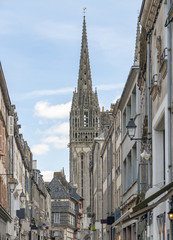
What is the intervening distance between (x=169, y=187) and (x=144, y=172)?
48.7ft

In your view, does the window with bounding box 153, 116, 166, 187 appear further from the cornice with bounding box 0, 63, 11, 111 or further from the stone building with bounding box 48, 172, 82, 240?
the stone building with bounding box 48, 172, 82, 240

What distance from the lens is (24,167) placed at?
2611 inches

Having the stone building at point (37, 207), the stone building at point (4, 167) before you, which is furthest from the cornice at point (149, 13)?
the stone building at point (37, 207)

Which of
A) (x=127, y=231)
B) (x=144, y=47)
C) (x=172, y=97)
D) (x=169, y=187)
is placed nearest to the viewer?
(x=169, y=187)

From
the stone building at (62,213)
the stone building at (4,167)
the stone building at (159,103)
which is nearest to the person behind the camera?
the stone building at (159,103)

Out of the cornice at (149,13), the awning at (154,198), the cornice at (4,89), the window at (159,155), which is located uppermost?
the cornice at (4,89)

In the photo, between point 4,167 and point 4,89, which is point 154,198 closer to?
point 4,89

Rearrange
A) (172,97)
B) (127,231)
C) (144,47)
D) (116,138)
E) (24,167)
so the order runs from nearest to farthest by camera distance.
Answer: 1. (172,97)
2. (144,47)
3. (127,231)
4. (116,138)
5. (24,167)

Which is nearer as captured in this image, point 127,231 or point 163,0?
point 163,0

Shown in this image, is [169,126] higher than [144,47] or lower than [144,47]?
lower

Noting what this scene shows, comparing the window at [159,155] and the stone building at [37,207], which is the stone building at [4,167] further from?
the stone building at [37,207]

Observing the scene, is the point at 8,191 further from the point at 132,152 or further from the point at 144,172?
the point at 144,172

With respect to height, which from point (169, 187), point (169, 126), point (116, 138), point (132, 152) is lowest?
point (169, 187)

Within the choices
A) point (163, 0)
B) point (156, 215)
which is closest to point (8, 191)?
point (156, 215)
